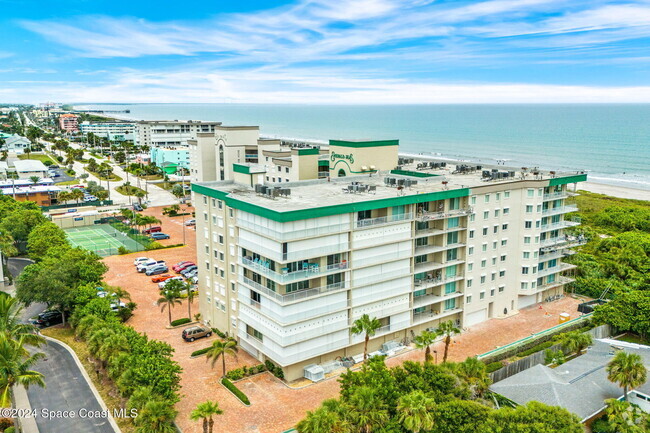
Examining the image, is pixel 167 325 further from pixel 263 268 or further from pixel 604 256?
pixel 604 256

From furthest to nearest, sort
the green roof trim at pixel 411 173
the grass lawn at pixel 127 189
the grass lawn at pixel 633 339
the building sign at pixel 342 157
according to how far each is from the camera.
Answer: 1. the grass lawn at pixel 127 189
2. the building sign at pixel 342 157
3. the green roof trim at pixel 411 173
4. the grass lawn at pixel 633 339

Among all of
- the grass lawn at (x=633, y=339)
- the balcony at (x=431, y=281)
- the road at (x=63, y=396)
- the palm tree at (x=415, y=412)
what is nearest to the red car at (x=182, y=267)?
the road at (x=63, y=396)

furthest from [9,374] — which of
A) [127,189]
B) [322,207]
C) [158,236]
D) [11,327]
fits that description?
[127,189]

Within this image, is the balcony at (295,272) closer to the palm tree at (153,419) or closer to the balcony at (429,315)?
the balcony at (429,315)

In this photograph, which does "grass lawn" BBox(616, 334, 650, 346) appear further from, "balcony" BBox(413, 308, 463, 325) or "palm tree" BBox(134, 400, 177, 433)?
"palm tree" BBox(134, 400, 177, 433)

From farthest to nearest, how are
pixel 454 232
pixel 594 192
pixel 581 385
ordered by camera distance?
pixel 594 192 < pixel 454 232 < pixel 581 385

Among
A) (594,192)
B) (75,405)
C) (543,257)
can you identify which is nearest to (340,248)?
(75,405)
